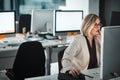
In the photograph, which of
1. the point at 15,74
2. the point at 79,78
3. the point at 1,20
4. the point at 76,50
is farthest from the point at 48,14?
the point at 79,78

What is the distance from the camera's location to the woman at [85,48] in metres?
2.65

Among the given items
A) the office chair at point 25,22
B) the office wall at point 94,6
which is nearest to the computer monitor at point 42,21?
the office chair at point 25,22

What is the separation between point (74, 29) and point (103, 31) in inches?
105

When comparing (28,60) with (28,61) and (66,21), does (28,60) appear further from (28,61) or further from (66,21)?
(66,21)

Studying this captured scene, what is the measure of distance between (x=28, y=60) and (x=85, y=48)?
0.81 metres

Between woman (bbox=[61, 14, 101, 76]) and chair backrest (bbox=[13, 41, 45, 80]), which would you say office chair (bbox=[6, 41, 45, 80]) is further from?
woman (bbox=[61, 14, 101, 76])

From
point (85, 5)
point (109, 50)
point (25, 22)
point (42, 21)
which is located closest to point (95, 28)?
point (109, 50)

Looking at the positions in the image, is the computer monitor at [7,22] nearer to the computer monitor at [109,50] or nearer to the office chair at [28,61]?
the office chair at [28,61]

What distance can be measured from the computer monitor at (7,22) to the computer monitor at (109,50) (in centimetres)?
241

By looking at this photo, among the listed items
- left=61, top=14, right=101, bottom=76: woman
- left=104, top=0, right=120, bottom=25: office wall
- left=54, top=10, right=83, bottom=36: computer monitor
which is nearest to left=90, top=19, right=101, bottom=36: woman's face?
left=61, top=14, right=101, bottom=76: woman

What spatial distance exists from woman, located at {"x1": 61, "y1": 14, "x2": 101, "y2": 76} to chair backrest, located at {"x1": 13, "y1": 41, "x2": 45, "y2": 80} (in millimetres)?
591

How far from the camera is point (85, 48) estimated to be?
273cm

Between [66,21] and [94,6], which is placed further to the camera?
[94,6]

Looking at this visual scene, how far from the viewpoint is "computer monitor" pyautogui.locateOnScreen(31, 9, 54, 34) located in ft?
14.6
